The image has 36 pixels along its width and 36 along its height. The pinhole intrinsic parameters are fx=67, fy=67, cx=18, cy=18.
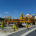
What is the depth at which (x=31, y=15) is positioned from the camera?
14.2 metres

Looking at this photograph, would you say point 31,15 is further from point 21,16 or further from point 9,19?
point 9,19

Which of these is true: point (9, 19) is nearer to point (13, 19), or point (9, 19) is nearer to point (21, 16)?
point (13, 19)

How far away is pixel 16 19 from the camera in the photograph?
49.1 feet

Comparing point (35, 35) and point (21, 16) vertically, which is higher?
point (21, 16)

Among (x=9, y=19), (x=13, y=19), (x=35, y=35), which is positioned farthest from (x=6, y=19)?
(x=35, y=35)

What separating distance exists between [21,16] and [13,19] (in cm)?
195

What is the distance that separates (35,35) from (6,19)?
9217 mm

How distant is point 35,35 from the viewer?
815cm

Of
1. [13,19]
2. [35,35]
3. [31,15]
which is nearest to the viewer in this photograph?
[35,35]

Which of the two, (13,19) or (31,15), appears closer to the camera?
(31,15)

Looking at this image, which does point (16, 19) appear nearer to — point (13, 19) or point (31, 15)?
point (13, 19)

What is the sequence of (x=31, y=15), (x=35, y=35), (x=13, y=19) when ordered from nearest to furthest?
1. (x=35, y=35)
2. (x=31, y=15)
3. (x=13, y=19)

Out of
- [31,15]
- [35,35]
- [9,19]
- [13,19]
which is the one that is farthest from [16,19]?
[35,35]

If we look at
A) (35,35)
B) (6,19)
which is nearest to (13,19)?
(6,19)
